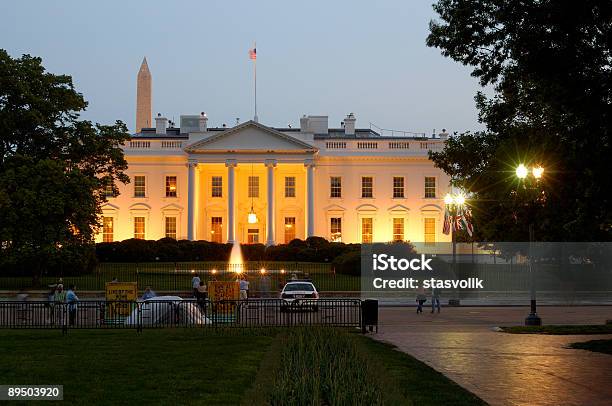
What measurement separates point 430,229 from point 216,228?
62.2 ft

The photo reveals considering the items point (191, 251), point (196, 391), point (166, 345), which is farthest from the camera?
point (191, 251)

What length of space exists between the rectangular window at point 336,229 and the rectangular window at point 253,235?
663cm

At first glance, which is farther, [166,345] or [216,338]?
[216,338]

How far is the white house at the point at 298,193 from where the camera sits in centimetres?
7569

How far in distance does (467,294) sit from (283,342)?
30.7m

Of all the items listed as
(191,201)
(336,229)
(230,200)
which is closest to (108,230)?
(191,201)

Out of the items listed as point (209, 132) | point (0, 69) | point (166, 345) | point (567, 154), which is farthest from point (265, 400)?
point (209, 132)

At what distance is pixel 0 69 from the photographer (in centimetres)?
4828

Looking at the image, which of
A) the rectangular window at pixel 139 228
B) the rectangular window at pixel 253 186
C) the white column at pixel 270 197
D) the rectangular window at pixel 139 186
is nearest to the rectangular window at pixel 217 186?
the rectangular window at pixel 253 186

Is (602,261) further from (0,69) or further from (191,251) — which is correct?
(0,69)

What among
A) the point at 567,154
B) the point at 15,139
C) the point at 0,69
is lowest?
the point at 567,154

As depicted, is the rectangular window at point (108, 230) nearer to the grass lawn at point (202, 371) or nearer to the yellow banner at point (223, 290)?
the yellow banner at point (223, 290)

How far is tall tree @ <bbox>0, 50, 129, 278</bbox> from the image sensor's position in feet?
146

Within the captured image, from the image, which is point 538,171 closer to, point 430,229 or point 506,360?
point 506,360
